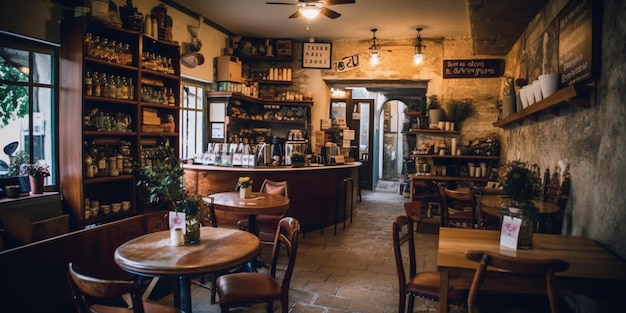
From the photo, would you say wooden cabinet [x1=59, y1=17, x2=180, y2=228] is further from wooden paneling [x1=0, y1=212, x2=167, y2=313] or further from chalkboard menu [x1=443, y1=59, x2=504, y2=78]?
chalkboard menu [x1=443, y1=59, x2=504, y2=78]

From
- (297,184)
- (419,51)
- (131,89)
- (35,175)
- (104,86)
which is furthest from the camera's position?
(419,51)

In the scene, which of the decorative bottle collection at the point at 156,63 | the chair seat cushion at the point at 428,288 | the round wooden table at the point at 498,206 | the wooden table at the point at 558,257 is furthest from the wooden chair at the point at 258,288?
the decorative bottle collection at the point at 156,63

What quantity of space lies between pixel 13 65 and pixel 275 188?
9.58 ft

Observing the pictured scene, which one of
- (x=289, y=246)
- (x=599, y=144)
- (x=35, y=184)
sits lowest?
(x=289, y=246)

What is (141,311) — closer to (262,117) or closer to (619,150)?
(619,150)

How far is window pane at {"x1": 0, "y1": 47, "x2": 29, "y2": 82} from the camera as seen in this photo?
3.66 meters

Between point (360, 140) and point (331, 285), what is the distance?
7.88m

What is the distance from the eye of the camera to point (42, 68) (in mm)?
4012

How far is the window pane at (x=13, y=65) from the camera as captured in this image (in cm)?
366

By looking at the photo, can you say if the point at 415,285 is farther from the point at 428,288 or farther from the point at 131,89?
the point at 131,89

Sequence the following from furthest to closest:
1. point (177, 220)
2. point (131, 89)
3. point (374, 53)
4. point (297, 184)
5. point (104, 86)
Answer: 1. point (374, 53)
2. point (297, 184)
3. point (131, 89)
4. point (104, 86)
5. point (177, 220)

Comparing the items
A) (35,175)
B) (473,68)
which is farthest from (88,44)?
(473,68)

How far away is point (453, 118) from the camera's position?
714 cm

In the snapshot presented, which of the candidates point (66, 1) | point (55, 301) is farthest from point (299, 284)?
point (66, 1)
